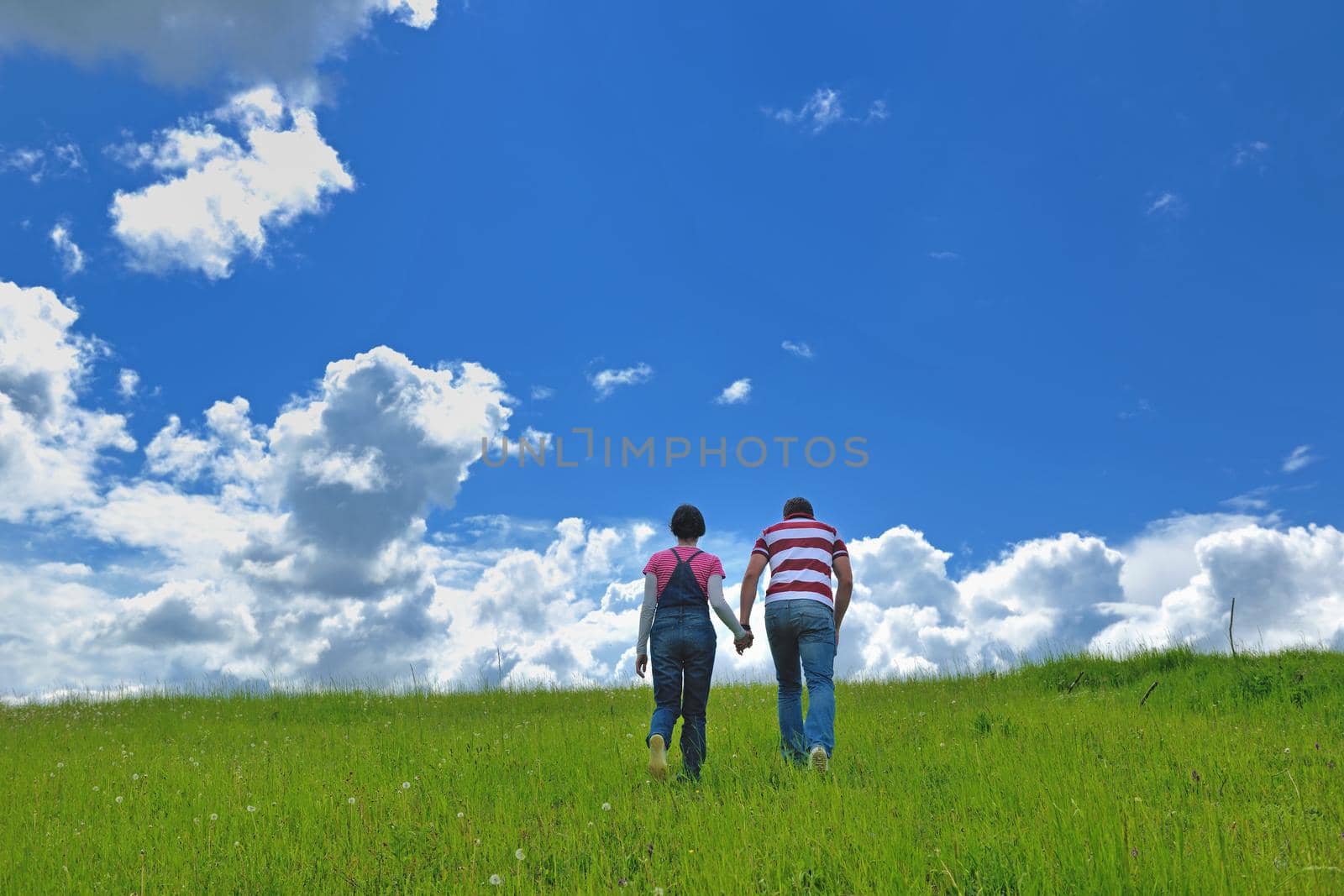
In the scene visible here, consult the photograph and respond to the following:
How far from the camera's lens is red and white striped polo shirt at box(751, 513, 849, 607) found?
381 inches

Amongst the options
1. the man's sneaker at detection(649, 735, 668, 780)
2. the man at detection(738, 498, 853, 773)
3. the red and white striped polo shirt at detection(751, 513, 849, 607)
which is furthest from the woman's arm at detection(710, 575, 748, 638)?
the man's sneaker at detection(649, 735, 668, 780)

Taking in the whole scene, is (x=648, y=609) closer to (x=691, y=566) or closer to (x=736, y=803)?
(x=691, y=566)

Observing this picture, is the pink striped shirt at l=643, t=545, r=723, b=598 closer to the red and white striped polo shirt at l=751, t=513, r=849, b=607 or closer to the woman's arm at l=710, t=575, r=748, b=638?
the woman's arm at l=710, t=575, r=748, b=638

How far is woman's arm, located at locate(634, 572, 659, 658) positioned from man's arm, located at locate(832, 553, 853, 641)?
2163 millimetres

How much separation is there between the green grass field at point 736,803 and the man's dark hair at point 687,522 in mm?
2532

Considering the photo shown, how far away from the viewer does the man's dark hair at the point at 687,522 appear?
31.3 ft

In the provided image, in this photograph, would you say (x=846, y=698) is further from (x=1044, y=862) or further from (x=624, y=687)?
(x=1044, y=862)

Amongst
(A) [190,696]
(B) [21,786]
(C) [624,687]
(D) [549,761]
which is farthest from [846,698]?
(A) [190,696]

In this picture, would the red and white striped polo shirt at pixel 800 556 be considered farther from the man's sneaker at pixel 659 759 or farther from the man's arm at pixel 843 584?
the man's sneaker at pixel 659 759

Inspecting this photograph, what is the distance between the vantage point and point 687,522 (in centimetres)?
959

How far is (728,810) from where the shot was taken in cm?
720

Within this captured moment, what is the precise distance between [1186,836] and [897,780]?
122 inches

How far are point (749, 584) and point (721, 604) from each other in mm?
761

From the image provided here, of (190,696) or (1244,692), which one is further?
(190,696)
